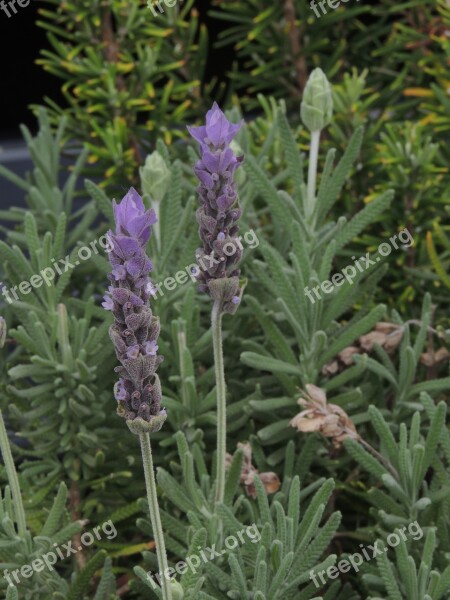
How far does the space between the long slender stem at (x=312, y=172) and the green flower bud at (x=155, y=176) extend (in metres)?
0.17

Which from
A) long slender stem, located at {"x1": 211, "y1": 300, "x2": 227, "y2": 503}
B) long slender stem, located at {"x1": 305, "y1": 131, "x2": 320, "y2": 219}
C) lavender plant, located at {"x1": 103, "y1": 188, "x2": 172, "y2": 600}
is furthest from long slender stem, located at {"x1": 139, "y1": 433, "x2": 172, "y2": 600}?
long slender stem, located at {"x1": 305, "y1": 131, "x2": 320, "y2": 219}

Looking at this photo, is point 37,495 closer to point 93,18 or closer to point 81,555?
point 81,555

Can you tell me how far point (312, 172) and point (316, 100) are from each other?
0.08 metres

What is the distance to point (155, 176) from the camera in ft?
3.96

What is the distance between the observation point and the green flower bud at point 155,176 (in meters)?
1.20

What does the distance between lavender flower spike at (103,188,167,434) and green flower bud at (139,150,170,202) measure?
451mm

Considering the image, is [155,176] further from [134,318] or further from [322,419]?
→ [134,318]

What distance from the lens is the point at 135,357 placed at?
29.5 inches

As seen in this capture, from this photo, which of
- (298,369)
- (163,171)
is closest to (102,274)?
(163,171)

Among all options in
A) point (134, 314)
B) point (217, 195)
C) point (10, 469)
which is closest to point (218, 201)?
point (217, 195)

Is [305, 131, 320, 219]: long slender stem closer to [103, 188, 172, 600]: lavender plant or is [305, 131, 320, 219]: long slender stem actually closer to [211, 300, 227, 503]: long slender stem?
[211, 300, 227, 503]: long slender stem

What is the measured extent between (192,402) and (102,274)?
307 mm

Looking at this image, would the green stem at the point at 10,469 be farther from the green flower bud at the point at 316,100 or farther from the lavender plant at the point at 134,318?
the green flower bud at the point at 316,100

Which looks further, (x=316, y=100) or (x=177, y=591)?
(x=316, y=100)
